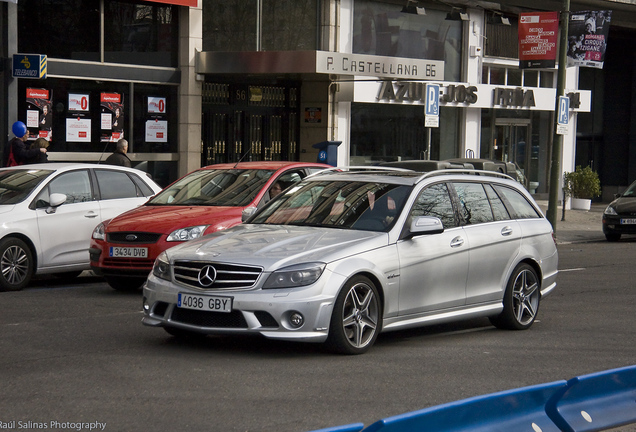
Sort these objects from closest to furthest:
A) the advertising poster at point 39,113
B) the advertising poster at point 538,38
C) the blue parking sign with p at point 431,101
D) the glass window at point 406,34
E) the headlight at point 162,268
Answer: the headlight at point 162,268, the advertising poster at point 39,113, the blue parking sign with p at point 431,101, the advertising poster at point 538,38, the glass window at point 406,34

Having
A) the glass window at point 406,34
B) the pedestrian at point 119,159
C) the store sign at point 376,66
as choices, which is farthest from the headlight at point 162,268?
the glass window at point 406,34

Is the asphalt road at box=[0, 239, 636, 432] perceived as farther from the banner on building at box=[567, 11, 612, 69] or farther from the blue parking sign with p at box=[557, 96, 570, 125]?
the banner on building at box=[567, 11, 612, 69]

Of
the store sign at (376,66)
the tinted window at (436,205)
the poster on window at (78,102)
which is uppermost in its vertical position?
the store sign at (376,66)

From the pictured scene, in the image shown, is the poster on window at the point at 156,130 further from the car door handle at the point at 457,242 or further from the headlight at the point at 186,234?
the car door handle at the point at 457,242

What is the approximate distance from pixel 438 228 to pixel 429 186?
0.74 metres

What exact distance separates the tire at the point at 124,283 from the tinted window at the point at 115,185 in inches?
63.8

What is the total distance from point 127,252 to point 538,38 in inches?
580

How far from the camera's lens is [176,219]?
1109 centimetres

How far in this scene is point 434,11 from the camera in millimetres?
26438

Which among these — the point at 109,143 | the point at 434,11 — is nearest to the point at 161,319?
the point at 109,143

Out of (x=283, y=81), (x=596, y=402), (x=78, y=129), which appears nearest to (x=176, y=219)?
(x=596, y=402)

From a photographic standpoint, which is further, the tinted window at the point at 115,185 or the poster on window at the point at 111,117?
the poster on window at the point at 111,117

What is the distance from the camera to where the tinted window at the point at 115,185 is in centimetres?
1288

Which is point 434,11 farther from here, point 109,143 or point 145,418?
point 145,418
